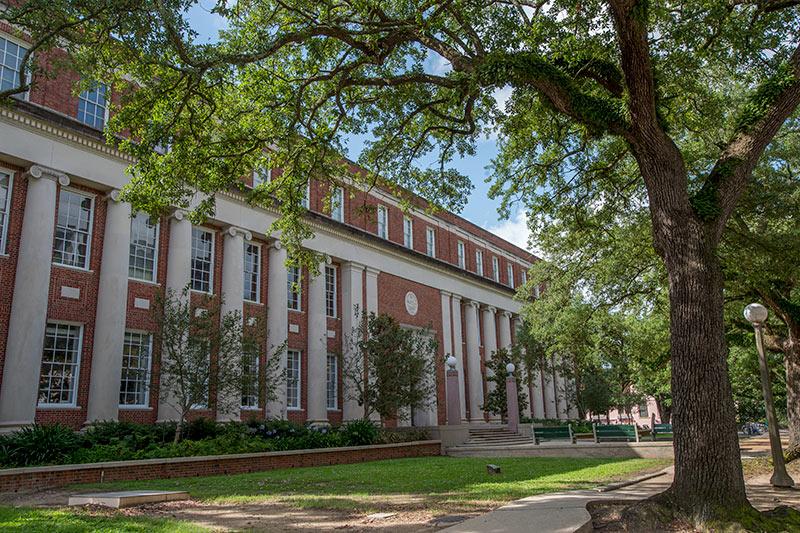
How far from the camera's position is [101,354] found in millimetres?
18406

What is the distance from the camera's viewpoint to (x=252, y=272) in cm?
2506

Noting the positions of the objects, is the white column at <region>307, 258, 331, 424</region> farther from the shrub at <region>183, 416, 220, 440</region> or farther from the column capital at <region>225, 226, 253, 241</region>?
the shrub at <region>183, 416, 220, 440</region>

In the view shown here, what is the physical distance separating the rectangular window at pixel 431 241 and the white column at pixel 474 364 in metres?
4.29

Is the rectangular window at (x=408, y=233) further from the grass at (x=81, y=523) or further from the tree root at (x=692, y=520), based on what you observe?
the tree root at (x=692, y=520)

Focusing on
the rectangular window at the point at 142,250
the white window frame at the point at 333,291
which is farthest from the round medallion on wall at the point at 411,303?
the rectangular window at the point at 142,250

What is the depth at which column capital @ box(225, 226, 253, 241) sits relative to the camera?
2369 centimetres

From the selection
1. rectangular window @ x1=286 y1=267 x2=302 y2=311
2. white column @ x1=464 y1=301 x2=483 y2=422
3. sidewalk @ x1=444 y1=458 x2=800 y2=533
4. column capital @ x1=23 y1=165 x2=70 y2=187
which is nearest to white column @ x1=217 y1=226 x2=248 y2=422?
rectangular window @ x1=286 y1=267 x2=302 y2=311

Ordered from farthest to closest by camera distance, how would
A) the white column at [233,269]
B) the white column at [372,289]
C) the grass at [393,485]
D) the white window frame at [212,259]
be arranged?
the white column at [372,289] → the white column at [233,269] → the white window frame at [212,259] → the grass at [393,485]

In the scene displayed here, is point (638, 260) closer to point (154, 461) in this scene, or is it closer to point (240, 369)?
point (240, 369)

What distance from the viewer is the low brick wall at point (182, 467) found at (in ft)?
40.9

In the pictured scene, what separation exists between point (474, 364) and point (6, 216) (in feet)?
86.2

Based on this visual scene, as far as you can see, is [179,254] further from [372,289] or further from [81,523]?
[81,523]

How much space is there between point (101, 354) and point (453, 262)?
24.1 m

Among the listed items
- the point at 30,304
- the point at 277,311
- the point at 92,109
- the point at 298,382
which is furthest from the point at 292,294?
the point at 30,304
